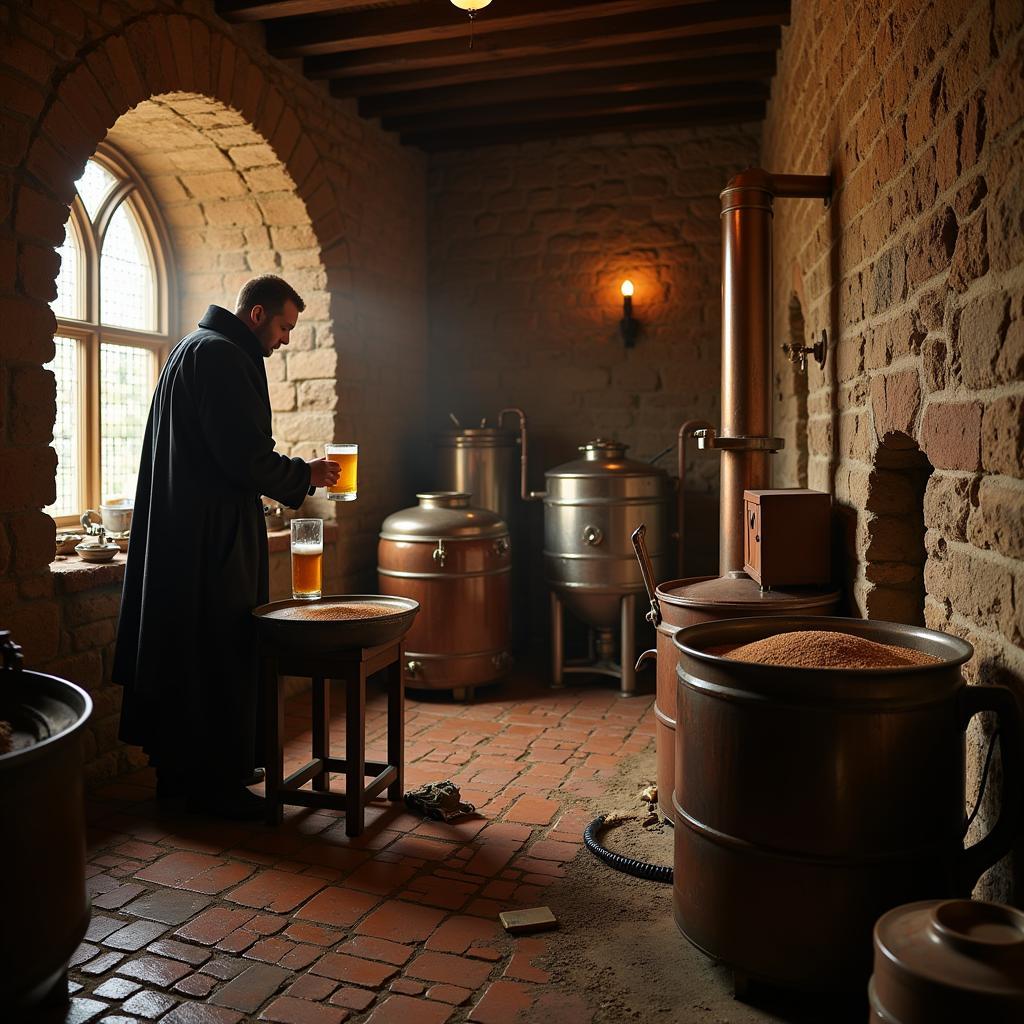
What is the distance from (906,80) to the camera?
2568mm

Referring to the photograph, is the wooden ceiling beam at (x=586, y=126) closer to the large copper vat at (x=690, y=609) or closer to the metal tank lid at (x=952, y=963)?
the large copper vat at (x=690, y=609)

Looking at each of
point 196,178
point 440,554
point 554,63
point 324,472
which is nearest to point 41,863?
point 324,472

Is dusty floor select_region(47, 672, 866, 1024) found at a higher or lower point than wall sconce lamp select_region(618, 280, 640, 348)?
lower

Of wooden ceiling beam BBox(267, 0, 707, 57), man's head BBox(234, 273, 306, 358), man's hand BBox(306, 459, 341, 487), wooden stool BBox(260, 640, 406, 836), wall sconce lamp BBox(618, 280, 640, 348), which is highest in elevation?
wooden ceiling beam BBox(267, 0, 707, 57)

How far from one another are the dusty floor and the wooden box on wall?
1024 mm

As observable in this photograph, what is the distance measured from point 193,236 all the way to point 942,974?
5.46m

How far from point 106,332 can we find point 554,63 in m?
2.86

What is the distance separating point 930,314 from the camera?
2.42 meters

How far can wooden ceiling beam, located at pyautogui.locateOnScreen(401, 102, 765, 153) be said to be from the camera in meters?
6.20

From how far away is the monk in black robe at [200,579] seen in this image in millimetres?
3520

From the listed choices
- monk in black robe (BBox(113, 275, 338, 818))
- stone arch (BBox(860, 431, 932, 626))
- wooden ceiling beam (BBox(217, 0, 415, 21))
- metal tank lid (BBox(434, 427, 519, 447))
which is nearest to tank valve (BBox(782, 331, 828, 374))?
stone arch (BBox(860, 431, 932, 626))

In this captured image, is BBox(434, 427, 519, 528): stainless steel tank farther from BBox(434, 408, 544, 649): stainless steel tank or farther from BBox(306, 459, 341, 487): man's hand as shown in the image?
BBox(306, 459, 341, 487): man's hand

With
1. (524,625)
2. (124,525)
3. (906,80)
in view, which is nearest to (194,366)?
(124,525)

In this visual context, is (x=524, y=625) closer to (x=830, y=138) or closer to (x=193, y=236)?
(x=193, y=236)
